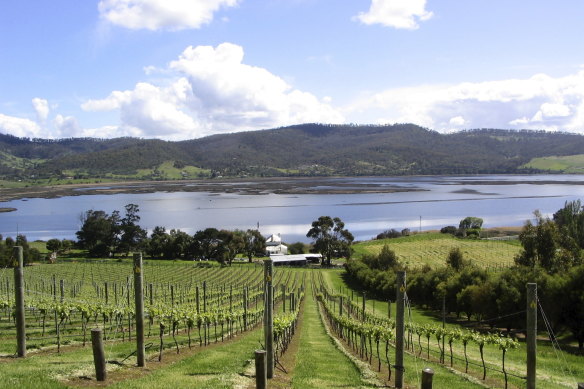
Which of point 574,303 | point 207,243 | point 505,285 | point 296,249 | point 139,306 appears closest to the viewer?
point 139,306

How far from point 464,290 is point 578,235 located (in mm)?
45903

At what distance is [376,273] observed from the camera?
51.4 meters

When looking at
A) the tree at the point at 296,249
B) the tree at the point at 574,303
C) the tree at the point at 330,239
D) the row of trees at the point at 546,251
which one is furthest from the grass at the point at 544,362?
the tree at the point at 296,249

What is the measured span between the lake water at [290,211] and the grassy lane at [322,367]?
79068mm

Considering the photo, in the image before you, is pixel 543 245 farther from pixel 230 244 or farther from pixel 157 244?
pixel 157 244

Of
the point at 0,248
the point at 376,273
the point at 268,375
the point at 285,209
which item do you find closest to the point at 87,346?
the point at 268,375

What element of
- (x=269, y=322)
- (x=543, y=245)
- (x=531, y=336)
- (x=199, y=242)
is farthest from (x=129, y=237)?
(x=531, y=336)

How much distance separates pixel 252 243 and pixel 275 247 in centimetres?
541

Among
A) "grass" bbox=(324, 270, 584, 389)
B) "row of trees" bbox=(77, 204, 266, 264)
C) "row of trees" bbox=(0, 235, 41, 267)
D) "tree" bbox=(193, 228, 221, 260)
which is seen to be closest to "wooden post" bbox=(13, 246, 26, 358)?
"grass" bbox=(324, 270, 584, 389)

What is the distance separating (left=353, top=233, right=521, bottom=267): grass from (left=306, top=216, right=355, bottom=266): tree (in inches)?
82.6

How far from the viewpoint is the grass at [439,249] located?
67250 mm

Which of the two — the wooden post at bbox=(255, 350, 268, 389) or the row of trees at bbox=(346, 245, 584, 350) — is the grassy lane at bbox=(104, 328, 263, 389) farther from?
the row of trees at bbox=(346, 245, 584, 350)

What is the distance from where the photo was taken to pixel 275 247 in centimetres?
8412

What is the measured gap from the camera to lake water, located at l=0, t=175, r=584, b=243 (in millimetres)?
110875
